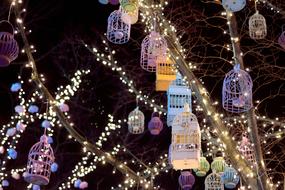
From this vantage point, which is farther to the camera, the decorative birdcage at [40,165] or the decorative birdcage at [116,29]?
the decorative birdcage at [116,29]

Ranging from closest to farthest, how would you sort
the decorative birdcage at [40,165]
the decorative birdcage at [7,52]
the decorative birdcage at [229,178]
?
1. the decorative birdcage at [7,52]
2. the decorative birdcage at [40,165]
3. the decorative birdcage at [229,178]

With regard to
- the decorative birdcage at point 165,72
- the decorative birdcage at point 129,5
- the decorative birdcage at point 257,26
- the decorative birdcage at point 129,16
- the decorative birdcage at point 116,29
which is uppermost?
the decorative birdcage at point 116,29

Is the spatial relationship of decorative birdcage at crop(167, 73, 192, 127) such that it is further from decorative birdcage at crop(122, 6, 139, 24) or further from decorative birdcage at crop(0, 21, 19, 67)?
decorative birdcage at crop(0, 21, 19, 67)

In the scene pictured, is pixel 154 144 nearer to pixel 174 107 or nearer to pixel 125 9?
pixel 174 107

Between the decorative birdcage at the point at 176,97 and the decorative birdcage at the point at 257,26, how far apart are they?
2.68 meters

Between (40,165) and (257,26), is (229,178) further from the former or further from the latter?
(40,165)

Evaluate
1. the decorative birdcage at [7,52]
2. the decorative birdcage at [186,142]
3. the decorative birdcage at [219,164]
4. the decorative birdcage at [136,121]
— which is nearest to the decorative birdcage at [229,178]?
the decorative birdcage at [219,164]

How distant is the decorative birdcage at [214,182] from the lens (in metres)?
9.51

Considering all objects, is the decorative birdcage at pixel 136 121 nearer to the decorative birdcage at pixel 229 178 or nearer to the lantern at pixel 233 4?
the decorative birdcage at pixel 229 178

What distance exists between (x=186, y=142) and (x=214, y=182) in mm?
2444

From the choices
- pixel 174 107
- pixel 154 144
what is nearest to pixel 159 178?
pixel 154 144

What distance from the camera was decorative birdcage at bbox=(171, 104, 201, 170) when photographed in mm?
7340

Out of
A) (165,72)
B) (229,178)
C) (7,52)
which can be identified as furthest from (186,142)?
(7,52)

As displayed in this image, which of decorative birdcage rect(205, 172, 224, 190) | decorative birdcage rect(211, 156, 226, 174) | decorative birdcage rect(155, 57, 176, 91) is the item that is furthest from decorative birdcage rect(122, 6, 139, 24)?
decorative birdcage rect(205, 172, 224, 190)
